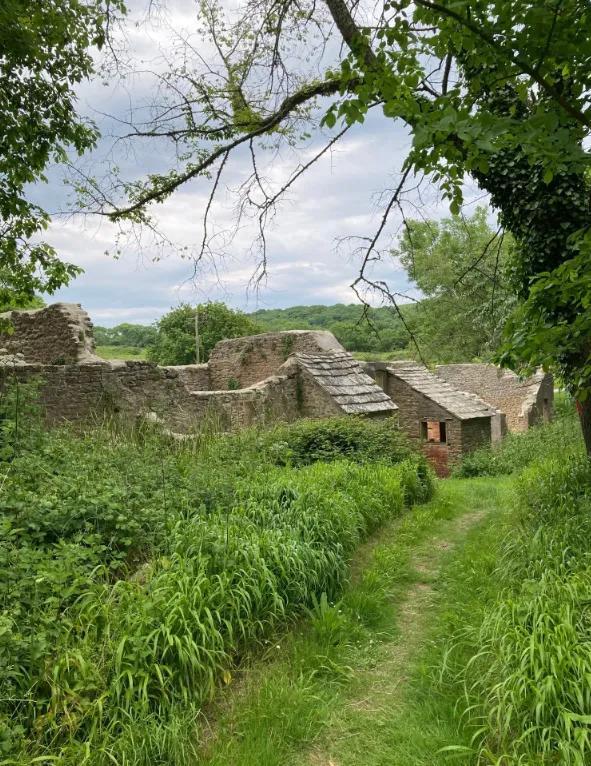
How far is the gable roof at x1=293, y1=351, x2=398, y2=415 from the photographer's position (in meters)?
12.7

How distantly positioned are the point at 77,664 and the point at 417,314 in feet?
117

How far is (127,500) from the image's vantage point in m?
5.16

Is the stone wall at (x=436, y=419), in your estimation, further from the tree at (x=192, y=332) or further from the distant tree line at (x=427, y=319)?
the tree at (x=192, y=332)

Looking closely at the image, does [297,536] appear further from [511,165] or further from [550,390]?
[550,390]

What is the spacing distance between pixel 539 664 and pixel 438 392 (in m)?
15.9

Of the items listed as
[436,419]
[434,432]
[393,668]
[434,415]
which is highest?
[434,415]

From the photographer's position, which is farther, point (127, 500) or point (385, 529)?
point (385, 529)

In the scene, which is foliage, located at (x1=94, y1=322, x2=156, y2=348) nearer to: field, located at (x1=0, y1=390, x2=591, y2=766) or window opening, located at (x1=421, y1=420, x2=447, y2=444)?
window opening, located at (x1=421, y1=420, x2=447, y2=444)

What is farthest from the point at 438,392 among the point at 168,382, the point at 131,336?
the point at 131,336

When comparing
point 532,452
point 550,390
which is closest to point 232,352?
point 532,452

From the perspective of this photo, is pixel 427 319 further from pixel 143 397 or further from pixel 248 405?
pixel 143 397

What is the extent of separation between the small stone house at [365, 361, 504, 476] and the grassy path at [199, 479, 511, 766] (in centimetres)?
1222

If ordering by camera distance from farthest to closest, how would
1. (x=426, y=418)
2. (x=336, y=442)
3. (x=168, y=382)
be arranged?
(x=426, y=418), (x=168, y=382), (x=336, y=442)

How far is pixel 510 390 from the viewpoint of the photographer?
2567cm
